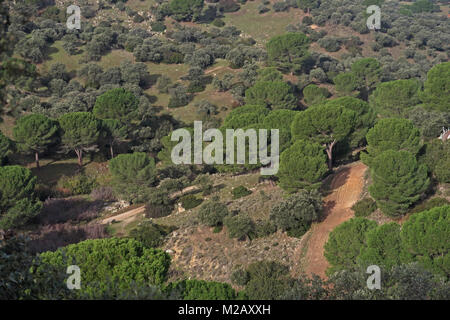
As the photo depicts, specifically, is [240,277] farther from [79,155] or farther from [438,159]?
[79,155]

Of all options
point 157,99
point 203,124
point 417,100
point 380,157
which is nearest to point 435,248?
point 380,157

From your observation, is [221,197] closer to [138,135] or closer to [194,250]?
[194,250]

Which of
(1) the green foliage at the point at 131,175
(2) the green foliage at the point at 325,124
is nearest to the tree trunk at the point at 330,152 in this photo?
(2) the green foliage at the point at 325,124

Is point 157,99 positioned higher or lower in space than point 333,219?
lower

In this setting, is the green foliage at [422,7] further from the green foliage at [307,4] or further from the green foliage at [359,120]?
the green foliage at [359,120]

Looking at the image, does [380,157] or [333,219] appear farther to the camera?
[333,219]
